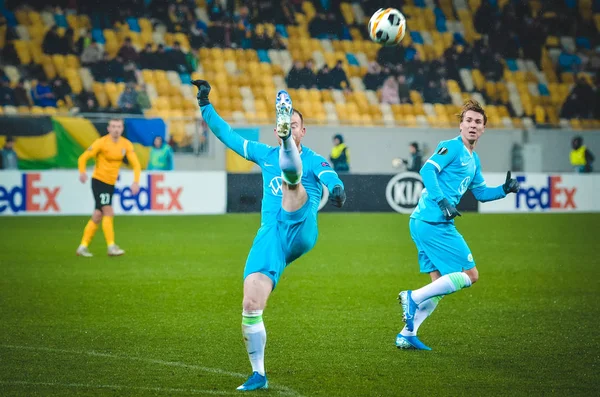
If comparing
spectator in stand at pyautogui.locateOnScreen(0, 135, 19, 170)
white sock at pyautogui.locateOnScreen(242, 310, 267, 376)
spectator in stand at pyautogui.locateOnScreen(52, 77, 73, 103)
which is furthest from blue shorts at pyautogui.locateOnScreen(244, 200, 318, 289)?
spectator in stand at pyautogui.locateOnScreen(52, 77, 73, 103)

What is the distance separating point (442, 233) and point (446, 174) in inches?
20.4

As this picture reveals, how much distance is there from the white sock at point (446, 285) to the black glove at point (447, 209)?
52 cm

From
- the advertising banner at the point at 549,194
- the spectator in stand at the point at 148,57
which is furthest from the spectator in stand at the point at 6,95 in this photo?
the advertising banner at the point at 549,194

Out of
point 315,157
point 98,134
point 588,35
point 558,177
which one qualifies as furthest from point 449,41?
point 315,157

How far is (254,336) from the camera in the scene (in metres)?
6.16

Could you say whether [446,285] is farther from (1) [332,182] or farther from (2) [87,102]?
(2) [87,102]

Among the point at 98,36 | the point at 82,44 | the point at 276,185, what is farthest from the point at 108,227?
the point at 98,36

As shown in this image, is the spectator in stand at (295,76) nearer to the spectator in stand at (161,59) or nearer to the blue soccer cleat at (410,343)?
the spectator in stand at (161,59)

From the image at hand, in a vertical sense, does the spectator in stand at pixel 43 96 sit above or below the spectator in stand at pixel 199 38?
below

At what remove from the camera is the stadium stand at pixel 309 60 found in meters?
25.8

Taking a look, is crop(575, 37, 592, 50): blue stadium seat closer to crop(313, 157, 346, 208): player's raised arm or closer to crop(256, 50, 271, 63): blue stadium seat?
crop(256, 50, 271, 63): blue stadium seat

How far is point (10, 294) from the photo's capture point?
10516mm

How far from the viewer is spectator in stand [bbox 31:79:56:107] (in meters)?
24.3

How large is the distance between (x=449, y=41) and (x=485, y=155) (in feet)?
22.0
